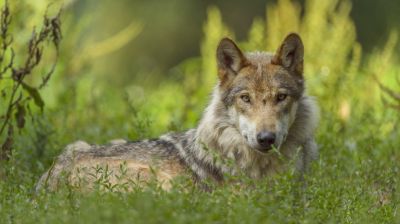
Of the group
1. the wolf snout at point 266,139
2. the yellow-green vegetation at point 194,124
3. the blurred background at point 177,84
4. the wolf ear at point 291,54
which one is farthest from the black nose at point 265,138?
the blurred background at point 177,84

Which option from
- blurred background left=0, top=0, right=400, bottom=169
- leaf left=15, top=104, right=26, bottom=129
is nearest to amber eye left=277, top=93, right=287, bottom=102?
blurred background left=0, top=0, right=400, bottom=169

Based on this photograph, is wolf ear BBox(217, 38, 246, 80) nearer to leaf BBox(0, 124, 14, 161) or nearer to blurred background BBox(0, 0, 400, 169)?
blurred background BBox(0, 0, 400, 169)

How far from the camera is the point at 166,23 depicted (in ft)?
76.4

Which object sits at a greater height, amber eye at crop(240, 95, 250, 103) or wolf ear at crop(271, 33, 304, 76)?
wolf ear at crop(271, 33, 304, 76)

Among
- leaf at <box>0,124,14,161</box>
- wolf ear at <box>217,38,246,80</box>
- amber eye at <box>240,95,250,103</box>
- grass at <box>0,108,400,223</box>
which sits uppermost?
wolf ear at <box>217,38,246,80</box>

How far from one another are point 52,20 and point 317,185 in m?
2.77

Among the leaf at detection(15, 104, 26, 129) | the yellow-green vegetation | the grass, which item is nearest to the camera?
the grass

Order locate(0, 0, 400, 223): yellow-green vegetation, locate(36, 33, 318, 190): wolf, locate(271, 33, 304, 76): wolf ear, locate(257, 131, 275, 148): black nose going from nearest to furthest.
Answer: locate(0, 0, 400, 223): yellow-green vegetation
locate(257, 131, 275, 148): black nose
locate(36, 33, 318, 190): wolf
locate(271, 33, 304, 76): wolf ear

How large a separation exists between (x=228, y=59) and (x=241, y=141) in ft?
2.15

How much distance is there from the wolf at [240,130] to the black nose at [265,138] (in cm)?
4

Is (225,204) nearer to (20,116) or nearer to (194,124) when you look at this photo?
(20,116)

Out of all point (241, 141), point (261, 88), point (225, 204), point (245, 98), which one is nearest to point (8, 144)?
point (241, 141)

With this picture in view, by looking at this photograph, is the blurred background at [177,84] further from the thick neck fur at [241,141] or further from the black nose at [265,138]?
the black nose at [265,138]

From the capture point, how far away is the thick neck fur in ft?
23.8
